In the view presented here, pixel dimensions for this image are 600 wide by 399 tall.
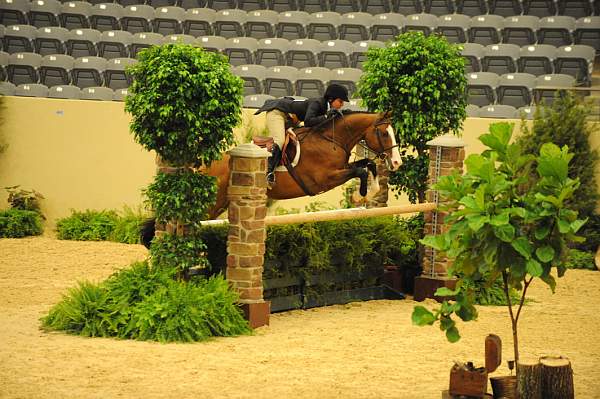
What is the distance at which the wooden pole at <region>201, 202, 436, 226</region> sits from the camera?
1000cm

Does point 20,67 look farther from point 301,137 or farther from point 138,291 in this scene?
point 138,291

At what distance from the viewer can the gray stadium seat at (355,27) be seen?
1817 cm

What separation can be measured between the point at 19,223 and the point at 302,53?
5.48 metres

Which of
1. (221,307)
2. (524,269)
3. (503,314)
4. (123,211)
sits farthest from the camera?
(123,211)

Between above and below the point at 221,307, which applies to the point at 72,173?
above

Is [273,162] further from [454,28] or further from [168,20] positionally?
[168,20]

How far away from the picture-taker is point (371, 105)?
1237cm

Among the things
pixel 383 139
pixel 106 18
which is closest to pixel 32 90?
pixel 106 18

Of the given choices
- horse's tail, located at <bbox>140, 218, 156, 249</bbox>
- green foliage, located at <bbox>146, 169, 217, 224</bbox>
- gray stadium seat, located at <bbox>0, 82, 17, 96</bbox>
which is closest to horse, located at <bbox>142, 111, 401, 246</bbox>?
horse's tail, located at <bbox>140, 218, 156, 249</bbox>

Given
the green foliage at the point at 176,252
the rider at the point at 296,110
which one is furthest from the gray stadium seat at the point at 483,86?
the green foliage at the point at 176,252

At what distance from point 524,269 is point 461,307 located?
47cm

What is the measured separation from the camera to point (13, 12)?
61.7ft

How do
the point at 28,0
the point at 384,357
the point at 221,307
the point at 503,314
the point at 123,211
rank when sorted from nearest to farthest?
the point at 384,357, the point at 221,307, the point at 503,314, the point at 123,211, the point at 28,0

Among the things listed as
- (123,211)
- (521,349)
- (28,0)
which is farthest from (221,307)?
(28,0)
